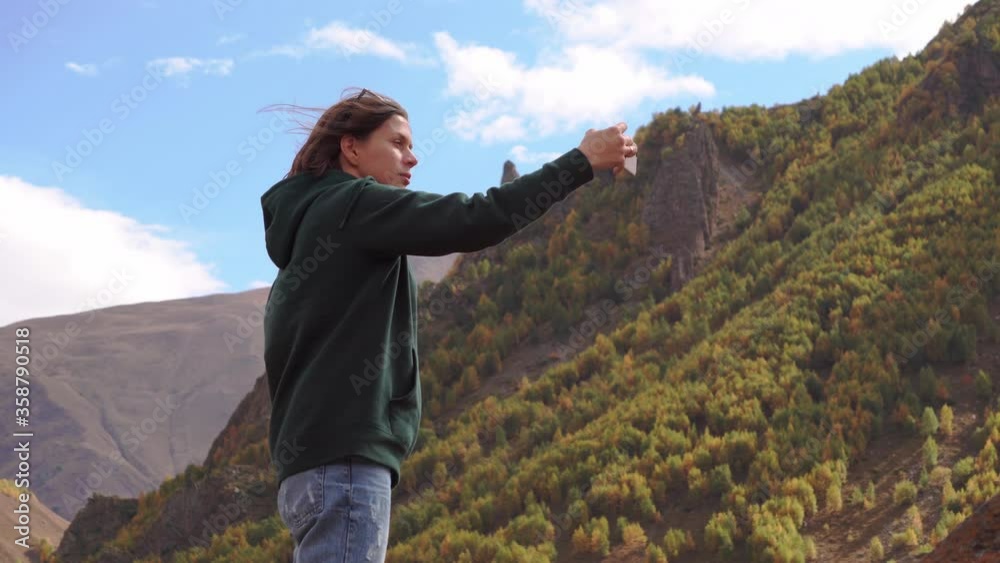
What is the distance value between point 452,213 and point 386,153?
48 cm

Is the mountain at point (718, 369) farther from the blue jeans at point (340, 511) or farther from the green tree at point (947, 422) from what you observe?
the blue jeans at point (340, 511)

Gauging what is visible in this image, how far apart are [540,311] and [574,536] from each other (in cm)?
1142

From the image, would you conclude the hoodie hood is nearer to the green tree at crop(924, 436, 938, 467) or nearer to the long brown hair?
the long brown hair

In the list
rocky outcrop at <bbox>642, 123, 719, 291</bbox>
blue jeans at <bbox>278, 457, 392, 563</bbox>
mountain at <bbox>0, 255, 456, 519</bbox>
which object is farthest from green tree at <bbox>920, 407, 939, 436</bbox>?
mountain at <bbox>0, 255, 456, 519</bbox>

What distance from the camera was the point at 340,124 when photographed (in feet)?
9.29

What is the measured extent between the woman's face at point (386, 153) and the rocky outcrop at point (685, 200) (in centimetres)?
2299

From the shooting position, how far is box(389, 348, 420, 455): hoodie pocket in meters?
2.53

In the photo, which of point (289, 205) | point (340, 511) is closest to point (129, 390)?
point (289, 205)

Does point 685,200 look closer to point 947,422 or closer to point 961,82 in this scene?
point 961,82

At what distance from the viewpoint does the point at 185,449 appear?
70.9 metres

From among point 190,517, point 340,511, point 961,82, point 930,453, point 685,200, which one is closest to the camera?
point 340,511

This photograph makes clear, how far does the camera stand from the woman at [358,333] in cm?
242

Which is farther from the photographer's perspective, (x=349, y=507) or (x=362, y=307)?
(x=362, y=307)

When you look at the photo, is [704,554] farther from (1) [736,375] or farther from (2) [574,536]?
(1) [736,375]
